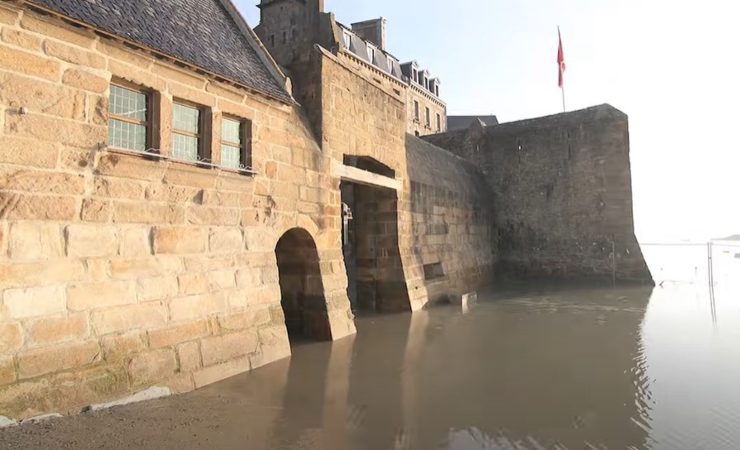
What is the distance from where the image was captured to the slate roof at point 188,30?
4.91 m

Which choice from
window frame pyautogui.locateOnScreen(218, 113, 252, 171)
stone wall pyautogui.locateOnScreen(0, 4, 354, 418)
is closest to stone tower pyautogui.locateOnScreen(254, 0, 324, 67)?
window frame pyautogui.locateOnScreen(218, 113, 252, 171)

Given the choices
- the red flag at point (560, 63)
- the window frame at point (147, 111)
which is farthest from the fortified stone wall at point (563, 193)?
the window frame at point (147, 111)

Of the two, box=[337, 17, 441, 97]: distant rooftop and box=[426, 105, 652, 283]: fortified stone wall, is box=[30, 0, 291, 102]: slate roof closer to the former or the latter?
box=[426, 105, 652, 283]: fortified stone wall

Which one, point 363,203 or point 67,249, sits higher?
point 363,203

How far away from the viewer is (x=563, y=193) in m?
17.9

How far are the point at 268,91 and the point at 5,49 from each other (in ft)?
11.2

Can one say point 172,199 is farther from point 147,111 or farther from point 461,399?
point 461,399

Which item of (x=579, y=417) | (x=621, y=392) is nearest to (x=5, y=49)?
(x=579, y=417)

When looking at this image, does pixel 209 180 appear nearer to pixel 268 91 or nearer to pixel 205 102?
pixel 205 102

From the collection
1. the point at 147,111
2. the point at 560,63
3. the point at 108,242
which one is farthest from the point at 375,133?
the point at 560,63

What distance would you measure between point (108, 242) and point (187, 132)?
1.88 metres

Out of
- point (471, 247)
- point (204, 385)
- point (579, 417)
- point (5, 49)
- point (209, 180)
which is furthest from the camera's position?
point (471, 247)

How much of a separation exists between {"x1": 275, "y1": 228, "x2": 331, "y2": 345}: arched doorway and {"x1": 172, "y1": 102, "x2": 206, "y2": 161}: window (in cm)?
236

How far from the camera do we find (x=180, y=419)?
421 cm
